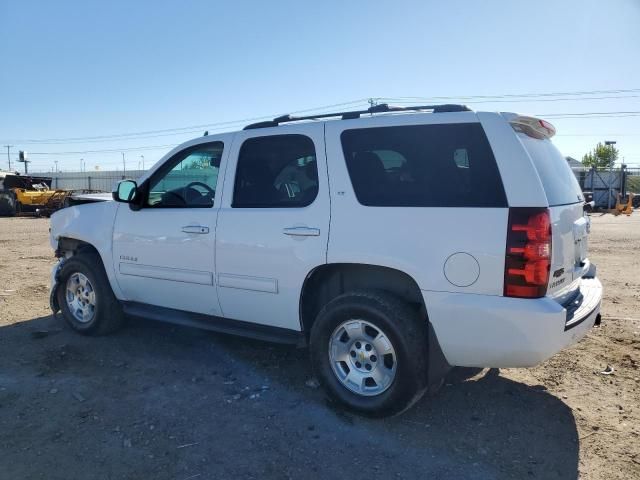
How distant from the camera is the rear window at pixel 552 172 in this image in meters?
3.21

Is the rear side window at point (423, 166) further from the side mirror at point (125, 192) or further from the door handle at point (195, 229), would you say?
the side mirror at point (125, 192)

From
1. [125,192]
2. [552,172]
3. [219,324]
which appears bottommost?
[219,324]

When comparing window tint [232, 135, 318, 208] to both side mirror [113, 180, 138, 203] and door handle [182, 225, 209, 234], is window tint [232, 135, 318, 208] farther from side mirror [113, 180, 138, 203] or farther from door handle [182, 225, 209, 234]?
side mirror [113, 180, 138, 203]

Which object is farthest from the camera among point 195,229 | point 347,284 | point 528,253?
point 195,229

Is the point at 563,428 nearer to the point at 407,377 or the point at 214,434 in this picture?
the point at 407,377

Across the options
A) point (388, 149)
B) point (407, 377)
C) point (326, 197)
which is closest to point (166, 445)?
point (407, 377)

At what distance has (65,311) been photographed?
550 centimetres

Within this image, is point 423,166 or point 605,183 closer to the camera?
point 423,166

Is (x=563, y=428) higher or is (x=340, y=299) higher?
(x=340, y=299)

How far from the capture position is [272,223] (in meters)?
3.88

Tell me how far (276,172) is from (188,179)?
106cm

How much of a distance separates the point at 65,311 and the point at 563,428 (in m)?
4.83

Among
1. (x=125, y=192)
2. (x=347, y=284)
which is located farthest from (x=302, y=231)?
(x=125, y=192)

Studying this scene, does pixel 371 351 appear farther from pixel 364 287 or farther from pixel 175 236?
pixel 175 236
